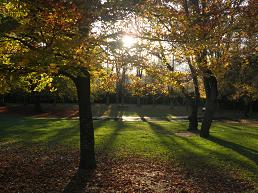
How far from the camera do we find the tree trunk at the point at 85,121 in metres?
11.1

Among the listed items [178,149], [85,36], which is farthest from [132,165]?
[85,36]

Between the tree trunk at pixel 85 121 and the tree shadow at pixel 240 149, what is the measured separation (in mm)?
6818

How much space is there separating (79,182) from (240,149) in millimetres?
9276

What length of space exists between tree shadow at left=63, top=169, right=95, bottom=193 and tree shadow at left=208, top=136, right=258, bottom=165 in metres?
6.92

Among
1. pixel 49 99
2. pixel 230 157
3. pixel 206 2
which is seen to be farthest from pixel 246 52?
pixel 49 99

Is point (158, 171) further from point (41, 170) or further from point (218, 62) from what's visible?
point (218, 62)

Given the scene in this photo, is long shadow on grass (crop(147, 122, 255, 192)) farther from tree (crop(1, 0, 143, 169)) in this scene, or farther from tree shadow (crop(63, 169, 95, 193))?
tree (crop(1, 0, 143, 169))

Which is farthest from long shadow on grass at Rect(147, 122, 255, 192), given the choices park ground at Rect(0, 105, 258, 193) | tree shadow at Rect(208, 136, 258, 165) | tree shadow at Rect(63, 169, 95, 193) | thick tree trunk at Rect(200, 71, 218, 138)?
tree shadow at Rect(63, 169, 95, 193)

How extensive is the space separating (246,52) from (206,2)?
407 centimetres

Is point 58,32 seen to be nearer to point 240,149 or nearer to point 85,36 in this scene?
point 85,36

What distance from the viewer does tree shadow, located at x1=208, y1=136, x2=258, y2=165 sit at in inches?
568

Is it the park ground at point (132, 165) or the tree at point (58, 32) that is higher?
the tree at point (58, 32)

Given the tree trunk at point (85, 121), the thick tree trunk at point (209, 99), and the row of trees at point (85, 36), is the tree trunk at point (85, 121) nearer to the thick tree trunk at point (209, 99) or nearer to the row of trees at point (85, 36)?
the row of trees at point (85, 36)

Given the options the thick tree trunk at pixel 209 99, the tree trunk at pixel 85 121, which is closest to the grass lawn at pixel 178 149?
the thick tree trunk at pixel 209 99
